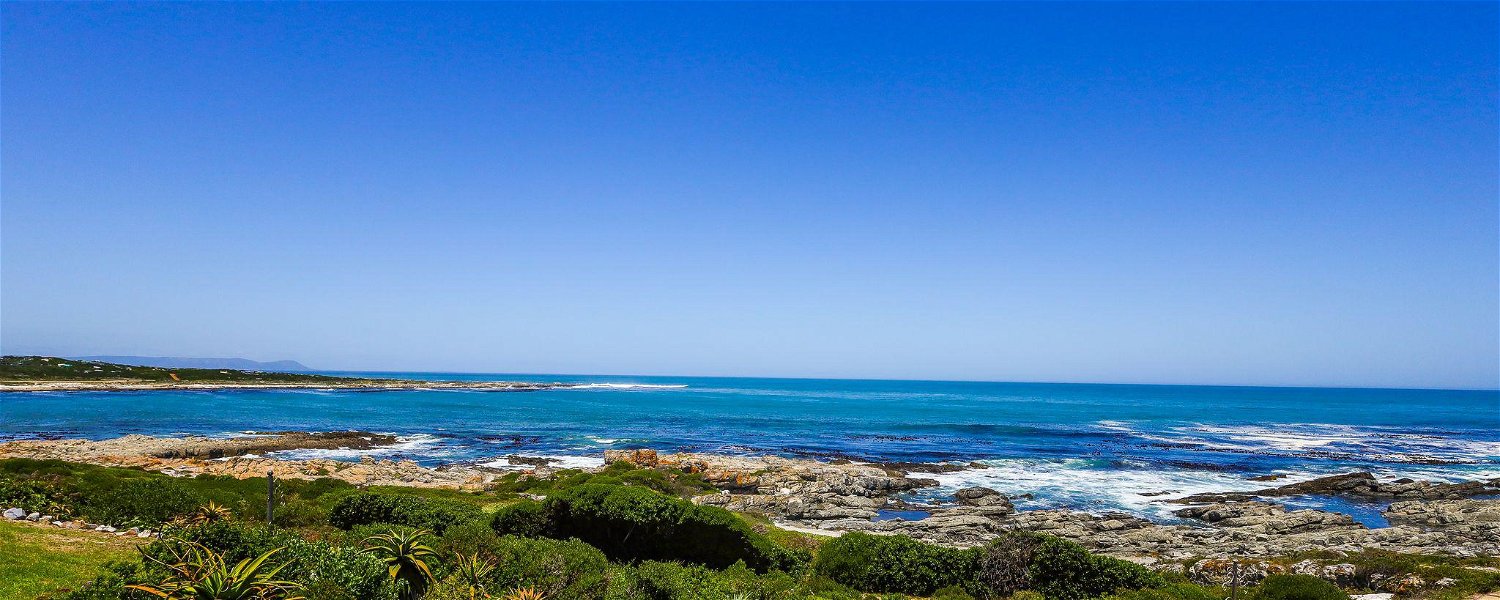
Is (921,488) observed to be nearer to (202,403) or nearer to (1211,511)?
(1211,511)

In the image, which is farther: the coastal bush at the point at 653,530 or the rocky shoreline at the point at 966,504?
the rocky shoreline at the point at 966,504

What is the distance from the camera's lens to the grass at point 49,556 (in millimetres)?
11633

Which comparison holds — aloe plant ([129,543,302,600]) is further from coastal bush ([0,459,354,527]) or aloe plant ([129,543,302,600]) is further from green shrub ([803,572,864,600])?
coastal bush ([0,459,354,527])

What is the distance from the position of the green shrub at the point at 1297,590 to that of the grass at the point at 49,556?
22.9 metres

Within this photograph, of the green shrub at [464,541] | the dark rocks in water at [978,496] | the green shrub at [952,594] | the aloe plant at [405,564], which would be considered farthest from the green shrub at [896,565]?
the dark rocks in water at [978,496]

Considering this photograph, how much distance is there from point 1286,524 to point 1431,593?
14.7m

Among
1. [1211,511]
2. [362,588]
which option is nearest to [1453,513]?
[1211,511]

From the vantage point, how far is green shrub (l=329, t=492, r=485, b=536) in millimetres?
18406

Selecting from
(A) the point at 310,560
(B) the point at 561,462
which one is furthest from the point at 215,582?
(B) the point at 561,462

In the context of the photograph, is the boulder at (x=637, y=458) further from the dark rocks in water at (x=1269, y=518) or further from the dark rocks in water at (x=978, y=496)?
the dark rocks in water at (x=1269, y=518)

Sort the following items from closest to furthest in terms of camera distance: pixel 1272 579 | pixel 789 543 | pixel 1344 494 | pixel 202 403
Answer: pixel 1272 579, pixel 789 543, pixel 1344 494, pixel 202 403

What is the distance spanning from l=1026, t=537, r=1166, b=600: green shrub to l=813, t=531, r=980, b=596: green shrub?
171cm

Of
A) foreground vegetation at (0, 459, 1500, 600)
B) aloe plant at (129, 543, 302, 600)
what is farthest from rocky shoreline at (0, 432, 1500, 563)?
aloe plant at (129, 543, 302, 600)

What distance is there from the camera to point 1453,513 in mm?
32844
